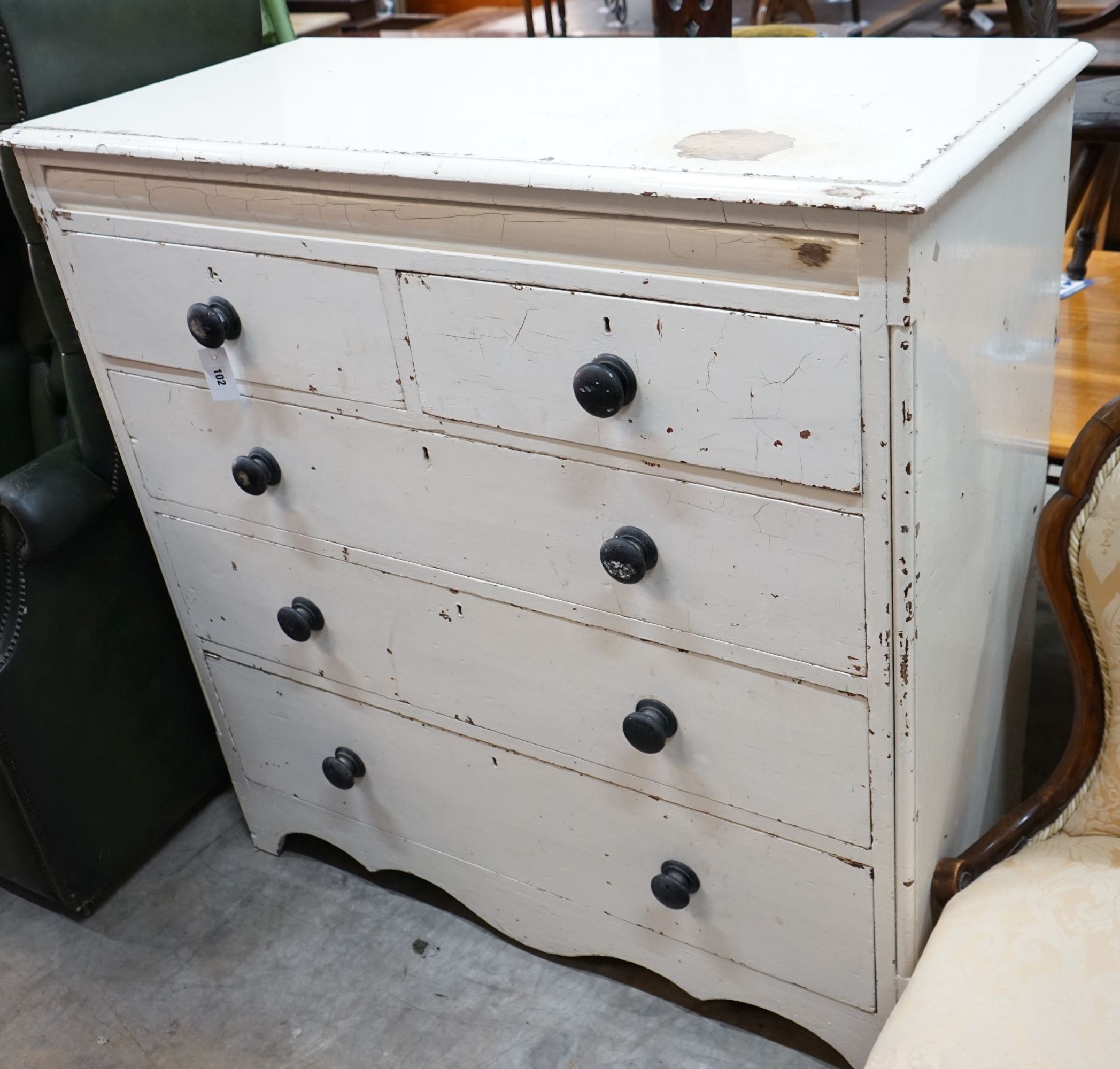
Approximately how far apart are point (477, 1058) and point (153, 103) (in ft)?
4.11

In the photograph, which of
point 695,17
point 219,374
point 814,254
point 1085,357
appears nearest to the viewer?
point 814,254

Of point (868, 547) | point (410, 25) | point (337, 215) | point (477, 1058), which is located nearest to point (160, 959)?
point (477, 1058)

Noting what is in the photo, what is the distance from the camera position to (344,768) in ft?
5.23

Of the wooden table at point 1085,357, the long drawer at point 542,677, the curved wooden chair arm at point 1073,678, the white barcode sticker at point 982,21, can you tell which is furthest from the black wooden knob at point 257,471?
the white barcode sticker at point 982,21

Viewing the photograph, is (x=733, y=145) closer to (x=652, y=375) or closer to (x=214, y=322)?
(x=652, y=375)

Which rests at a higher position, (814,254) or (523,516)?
(814,254)

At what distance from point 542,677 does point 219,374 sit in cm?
50

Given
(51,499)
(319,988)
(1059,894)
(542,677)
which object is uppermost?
(51,499)

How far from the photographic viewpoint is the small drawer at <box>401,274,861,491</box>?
37.3 inches

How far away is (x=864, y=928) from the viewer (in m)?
1.25

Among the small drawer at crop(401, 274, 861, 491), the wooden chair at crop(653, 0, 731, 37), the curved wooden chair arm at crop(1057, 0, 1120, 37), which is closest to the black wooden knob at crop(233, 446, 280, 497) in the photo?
the small drawer at crop(401, 274, 861, 491)

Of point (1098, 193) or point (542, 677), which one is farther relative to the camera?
point (1098, 193)

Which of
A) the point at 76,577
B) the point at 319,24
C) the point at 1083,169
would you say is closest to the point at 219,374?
the point at 76,577

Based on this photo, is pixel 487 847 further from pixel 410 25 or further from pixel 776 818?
pixel 410 25
